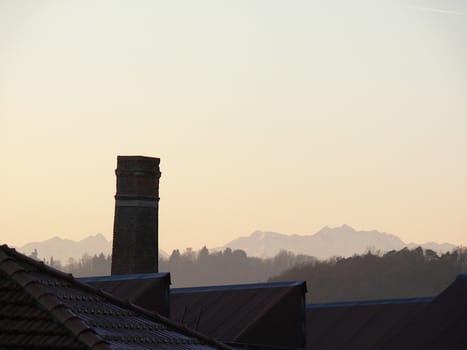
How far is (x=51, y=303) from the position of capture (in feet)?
53.2

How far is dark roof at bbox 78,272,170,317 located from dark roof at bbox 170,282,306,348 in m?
0.72

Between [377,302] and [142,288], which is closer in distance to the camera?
[142,288]

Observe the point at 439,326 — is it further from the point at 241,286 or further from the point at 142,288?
the point at 142,288

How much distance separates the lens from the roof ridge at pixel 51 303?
15562 mm

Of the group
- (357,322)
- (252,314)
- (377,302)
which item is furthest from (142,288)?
(377,302)

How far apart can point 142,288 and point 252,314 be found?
8.73ft

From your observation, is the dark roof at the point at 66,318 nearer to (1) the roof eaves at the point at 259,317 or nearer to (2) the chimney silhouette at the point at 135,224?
(1) the roof eaves at the point at 259,317

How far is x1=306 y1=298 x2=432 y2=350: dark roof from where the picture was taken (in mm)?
32625

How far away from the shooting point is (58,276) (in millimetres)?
17938

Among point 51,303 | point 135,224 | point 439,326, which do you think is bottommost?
point 51,303

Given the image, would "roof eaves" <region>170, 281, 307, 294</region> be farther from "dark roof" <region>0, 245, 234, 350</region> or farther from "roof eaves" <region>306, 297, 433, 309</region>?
"dark roof" <region>0, 245, 234, 350</region>

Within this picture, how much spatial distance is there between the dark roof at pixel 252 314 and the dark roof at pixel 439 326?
218 centimetres

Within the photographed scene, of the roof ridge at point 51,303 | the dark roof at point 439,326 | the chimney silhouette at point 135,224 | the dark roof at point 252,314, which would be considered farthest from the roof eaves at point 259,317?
the roof ridge at point 51,303

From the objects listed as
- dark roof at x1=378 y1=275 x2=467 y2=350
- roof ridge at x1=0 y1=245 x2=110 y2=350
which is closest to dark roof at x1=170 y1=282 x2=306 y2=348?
dark roof at x1=378 y1=275 x2=467 y2=350
